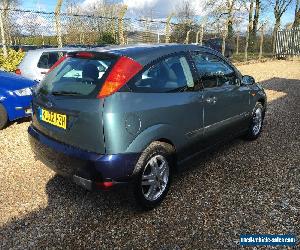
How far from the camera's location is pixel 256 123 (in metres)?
5.63

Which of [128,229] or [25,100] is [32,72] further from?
[128,229]

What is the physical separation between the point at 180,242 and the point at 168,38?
14621mm

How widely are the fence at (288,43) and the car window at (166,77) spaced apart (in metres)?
22.6

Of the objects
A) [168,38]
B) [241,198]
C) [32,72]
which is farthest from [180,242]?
[168,38]

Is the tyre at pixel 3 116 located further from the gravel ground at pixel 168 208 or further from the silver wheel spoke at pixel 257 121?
the silver wheel spoke at pixel 257 121

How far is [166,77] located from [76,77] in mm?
946

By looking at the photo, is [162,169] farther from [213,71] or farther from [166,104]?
[213,71]

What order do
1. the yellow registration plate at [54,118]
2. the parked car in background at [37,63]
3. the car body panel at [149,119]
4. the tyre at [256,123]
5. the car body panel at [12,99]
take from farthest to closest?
the parked car in background at [37,63], the car body panel at [12,99], the tyre at [256,123], the yellow registration plate at [54,118], the car body panel at [149,119]

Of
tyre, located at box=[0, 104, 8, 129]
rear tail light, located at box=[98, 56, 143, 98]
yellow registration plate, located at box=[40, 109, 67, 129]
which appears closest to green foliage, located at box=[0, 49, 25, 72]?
tyre, located at box=[0, 104, 8, 129]

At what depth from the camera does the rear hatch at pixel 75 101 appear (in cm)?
297

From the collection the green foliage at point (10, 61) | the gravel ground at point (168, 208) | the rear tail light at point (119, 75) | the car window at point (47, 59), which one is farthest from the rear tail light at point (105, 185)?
the green foliage at point (10, 61)

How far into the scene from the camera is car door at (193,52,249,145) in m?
4.03

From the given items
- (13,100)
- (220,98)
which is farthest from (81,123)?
(13,100)

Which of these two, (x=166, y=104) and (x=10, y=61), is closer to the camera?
(x=166, y=104)
